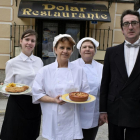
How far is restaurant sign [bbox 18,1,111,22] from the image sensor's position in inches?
203

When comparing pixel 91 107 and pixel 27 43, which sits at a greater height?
pixel 27 43

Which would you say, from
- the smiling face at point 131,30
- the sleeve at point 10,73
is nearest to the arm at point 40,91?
the sleeve at point 10,73

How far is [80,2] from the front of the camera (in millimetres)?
5758

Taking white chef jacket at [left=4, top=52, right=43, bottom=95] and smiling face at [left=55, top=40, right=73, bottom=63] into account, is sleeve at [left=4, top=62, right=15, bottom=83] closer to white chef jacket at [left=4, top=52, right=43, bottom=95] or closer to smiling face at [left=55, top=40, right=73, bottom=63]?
white chef jacket at [left=4, top=52, right=43, bottom=95]

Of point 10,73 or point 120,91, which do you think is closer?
point 120,91

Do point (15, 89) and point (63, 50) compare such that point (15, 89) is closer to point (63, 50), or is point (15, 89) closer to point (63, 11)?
point (63, 50)

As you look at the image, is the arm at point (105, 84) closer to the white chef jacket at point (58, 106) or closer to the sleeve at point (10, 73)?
the white chef jacket at point (58, 106)

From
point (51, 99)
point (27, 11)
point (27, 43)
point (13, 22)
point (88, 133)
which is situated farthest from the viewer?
point (13, 22)

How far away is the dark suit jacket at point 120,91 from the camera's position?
5.54 feet

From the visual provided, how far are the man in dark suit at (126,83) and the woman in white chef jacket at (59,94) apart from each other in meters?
0.35

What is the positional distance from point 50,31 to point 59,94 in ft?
14.8

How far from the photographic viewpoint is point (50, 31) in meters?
6.09

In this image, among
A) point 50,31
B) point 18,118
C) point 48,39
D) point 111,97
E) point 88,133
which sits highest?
point 50,31

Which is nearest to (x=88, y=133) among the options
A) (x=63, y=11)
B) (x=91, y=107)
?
(x=91, y=107)
